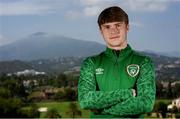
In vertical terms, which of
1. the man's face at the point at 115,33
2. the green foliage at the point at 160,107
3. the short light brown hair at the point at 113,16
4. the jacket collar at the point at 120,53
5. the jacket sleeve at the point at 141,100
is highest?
the short light brown hair at the point at 113,16

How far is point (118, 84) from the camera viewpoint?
141 cm

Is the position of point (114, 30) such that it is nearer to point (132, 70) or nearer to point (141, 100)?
point (132, 70)

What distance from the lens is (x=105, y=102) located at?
4.65 feet

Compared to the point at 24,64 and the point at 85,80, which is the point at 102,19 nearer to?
the point at 85,80

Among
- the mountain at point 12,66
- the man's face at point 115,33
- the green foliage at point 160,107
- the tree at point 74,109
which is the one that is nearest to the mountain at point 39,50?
the mountain at point 12,66

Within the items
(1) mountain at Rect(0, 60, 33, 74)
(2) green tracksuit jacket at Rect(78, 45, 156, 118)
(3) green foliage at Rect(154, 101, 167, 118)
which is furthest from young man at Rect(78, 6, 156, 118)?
(1) mountain at Rect(0, 60, 33, 74)

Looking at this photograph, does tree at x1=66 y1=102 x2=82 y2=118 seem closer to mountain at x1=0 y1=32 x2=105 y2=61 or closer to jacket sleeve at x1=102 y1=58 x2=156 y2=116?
mountain at x1=0 y1=32 x2=105 y2=61

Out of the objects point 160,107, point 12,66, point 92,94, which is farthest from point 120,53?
point 12,66

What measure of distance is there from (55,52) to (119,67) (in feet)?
6.44

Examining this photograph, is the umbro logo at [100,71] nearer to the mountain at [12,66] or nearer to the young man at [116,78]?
the young man at [116,78]

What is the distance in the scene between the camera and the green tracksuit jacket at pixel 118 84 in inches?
55.2

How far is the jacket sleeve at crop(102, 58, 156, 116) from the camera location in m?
1.40

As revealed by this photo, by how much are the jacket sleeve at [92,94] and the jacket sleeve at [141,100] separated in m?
0.02

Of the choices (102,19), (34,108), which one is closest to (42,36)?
(34,108)
